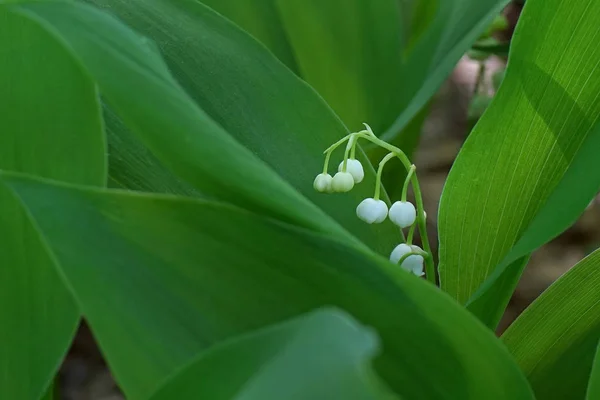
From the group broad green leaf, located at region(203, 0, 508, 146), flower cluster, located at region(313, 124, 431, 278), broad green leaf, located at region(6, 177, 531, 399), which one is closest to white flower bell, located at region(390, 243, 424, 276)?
flower cluster, located at region(313, 124, 431, 278)

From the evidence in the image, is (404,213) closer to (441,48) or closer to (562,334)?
(562,334)

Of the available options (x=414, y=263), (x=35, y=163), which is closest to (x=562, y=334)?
(x=414, y=263)

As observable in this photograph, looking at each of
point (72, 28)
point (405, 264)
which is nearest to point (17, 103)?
point (72, 28)

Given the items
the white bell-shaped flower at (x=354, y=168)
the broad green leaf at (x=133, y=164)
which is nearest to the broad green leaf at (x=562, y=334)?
the white bell-shaped flower at (x=354, y=168)

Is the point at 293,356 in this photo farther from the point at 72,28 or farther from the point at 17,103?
the point at 17,103

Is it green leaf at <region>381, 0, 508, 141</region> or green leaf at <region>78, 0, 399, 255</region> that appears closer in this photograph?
green leaf at <region>78, 0, 399, 255</region>

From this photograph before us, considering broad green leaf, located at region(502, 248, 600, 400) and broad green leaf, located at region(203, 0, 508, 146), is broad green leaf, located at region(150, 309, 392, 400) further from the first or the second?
broad green leaf, located at region(203, 0, 508, 146)
